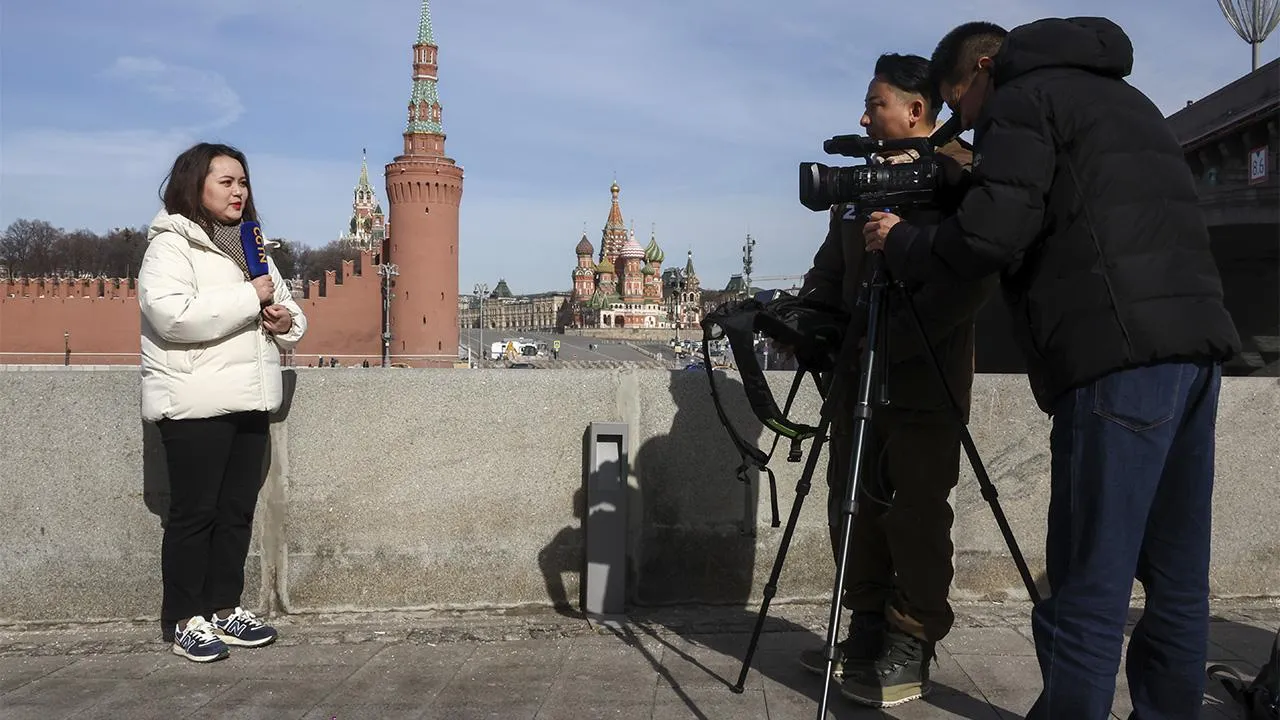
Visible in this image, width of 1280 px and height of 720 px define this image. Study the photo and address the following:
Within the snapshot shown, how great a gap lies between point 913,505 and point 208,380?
248 centimetres

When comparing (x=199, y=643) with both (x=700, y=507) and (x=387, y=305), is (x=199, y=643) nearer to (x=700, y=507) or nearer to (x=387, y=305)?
(x=700, y=507)

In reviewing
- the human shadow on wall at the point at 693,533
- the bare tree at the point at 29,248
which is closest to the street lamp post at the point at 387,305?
the bare tree at the point at 29,248

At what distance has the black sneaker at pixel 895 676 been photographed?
3.23 meters

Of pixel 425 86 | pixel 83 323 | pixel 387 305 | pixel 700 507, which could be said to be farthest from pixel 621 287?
pixel 700 507

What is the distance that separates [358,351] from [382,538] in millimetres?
58089

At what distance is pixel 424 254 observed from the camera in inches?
2616

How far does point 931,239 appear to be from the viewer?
2.58m

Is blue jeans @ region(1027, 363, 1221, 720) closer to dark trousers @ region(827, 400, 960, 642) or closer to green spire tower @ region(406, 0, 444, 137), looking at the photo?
dark trousers @ region(827, 400, 960, 642)

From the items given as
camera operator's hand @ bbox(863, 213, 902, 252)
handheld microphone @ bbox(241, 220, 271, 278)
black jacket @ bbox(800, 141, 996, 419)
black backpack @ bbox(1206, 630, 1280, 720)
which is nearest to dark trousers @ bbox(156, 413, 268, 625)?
handheld microphone @ bbox(241, 220, 271, 278)

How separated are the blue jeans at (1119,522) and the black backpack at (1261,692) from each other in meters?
0.59

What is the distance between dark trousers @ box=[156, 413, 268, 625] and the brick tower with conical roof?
201ft

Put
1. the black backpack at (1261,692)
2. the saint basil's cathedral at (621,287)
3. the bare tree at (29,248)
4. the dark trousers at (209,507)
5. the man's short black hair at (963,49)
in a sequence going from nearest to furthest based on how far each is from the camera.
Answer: the man's short black hair at (963,49) < the black backpack at (1261,692) < the dark trousers at (209,507) < the bare tree at (29,248) < the saint basil's cathedral at (621,287)

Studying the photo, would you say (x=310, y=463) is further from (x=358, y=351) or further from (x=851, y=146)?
(x=358, y=351)

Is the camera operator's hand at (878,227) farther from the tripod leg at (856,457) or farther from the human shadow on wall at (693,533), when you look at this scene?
the human shadow on wall at (693,533)
